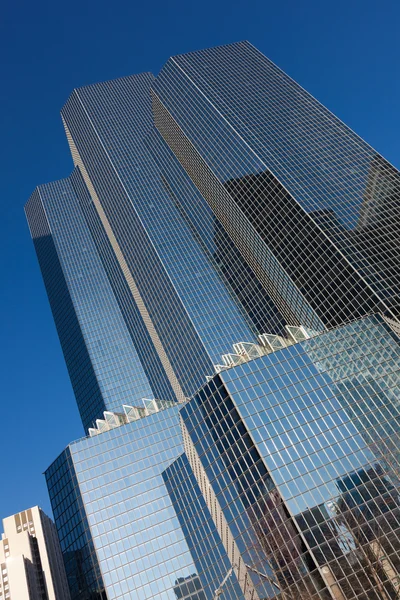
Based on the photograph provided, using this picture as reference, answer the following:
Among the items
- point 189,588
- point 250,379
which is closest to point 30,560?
point 189,588

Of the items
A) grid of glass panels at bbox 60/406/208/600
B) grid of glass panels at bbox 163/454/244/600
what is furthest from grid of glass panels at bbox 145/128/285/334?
grid of glass panels at bbox 163/454/244/600

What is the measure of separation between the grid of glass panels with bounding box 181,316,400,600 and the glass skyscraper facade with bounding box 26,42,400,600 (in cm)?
23

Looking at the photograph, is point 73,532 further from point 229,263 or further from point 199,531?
point 229,263

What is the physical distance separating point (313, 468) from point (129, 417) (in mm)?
57459

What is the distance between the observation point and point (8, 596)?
154 meters

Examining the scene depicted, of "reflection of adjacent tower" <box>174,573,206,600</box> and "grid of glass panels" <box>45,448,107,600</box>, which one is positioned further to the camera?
"grid of glass panels" <box>45,448,107,600</box>

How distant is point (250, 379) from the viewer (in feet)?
268

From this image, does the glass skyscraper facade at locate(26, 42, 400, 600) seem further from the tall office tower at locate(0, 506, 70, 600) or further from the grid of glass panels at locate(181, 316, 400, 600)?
the tall office tower at locate(0, 506, 70, 600)

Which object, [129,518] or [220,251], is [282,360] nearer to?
[129,518]

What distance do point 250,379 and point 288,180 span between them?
6692 centimetres

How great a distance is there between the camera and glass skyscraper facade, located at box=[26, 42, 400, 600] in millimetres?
69625

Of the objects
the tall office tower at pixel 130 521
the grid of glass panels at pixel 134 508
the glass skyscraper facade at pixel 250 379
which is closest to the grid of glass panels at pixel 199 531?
the tall office tower at pixel 130 521

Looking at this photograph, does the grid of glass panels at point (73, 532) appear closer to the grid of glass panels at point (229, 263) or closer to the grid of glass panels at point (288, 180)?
the grid of glass panels at point (288, 180)

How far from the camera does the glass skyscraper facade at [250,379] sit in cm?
6962
